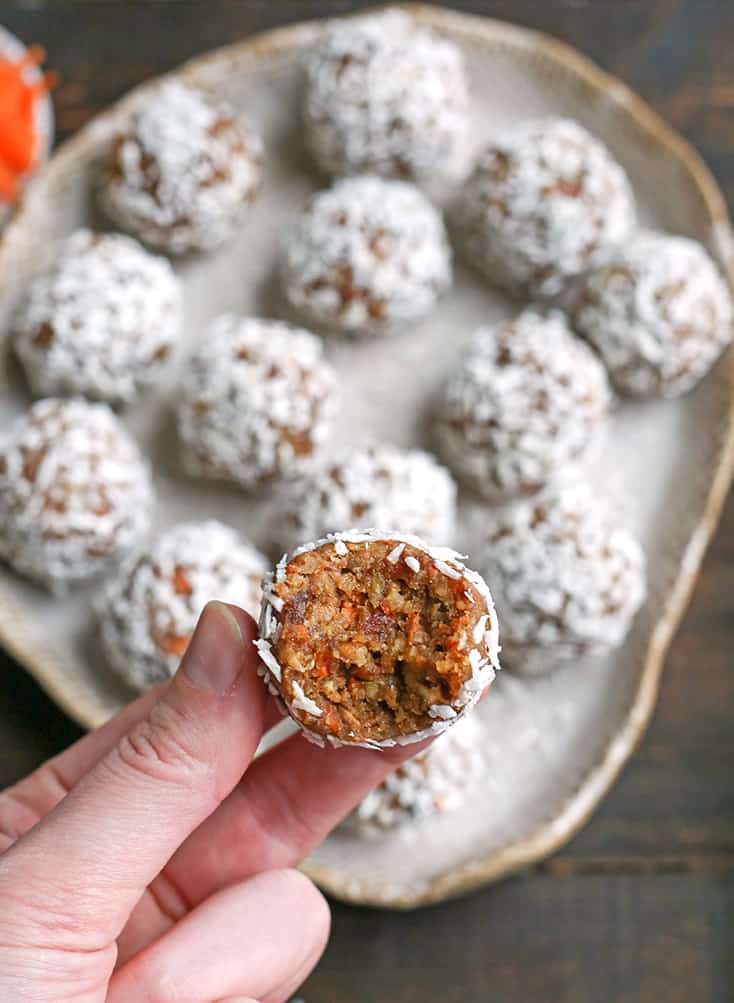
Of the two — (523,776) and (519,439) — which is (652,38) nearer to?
(519,439)

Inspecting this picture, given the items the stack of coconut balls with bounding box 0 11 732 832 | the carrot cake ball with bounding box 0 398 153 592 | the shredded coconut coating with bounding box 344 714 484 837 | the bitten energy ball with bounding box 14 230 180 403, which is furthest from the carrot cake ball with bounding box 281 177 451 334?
the shredded coconut coating with bounding box 344 714 484 837

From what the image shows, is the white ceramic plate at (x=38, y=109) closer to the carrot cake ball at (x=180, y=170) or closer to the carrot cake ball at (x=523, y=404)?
the carrot cake ball at (x=180, y=170)

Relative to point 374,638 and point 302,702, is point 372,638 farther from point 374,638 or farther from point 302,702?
point 302,702

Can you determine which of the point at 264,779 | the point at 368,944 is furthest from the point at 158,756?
the point at 368,944

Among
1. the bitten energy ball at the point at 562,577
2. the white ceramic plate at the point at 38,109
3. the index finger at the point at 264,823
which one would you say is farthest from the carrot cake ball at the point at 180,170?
the index finger at the point at 264,823

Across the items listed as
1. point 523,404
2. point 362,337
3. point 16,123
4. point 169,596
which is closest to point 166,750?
point 169,596
